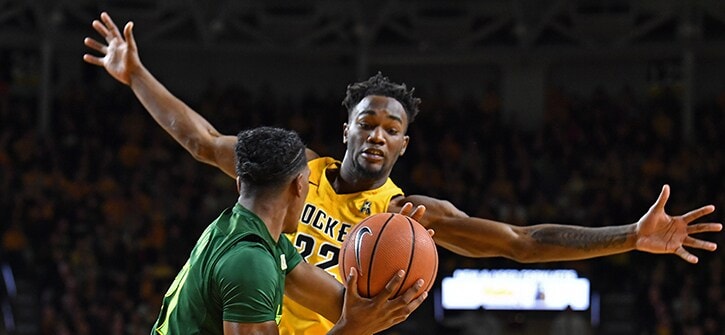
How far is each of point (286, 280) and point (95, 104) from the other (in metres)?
16.6

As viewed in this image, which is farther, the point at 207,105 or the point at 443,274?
the point at 207,105

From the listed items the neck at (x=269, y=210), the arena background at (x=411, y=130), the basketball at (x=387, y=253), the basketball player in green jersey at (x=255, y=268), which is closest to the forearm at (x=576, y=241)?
the basketball at (x=387, y=253)

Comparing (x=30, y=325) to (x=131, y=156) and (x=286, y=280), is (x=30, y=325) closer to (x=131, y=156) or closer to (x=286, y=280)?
(x=131, y=156)

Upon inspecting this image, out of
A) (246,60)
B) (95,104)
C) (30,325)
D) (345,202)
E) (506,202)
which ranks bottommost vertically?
(30,325)

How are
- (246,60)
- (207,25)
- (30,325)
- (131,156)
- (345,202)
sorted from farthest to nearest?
(246,60), (207,25), (131,156), (30,325), (345,202)

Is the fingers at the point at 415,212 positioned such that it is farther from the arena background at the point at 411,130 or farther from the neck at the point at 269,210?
the arena background at the point at 411,130

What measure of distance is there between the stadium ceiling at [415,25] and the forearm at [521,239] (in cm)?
1367

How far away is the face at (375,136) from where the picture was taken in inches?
216

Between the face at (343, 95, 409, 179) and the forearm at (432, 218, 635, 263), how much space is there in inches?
17.1

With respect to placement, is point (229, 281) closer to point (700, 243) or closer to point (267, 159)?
point (267, 159)

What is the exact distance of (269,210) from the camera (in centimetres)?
402

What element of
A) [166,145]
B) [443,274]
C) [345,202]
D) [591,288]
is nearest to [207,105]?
[166,145]

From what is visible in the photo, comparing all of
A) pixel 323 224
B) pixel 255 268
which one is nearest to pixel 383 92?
pixel 323 224

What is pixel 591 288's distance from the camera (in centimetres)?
1606
